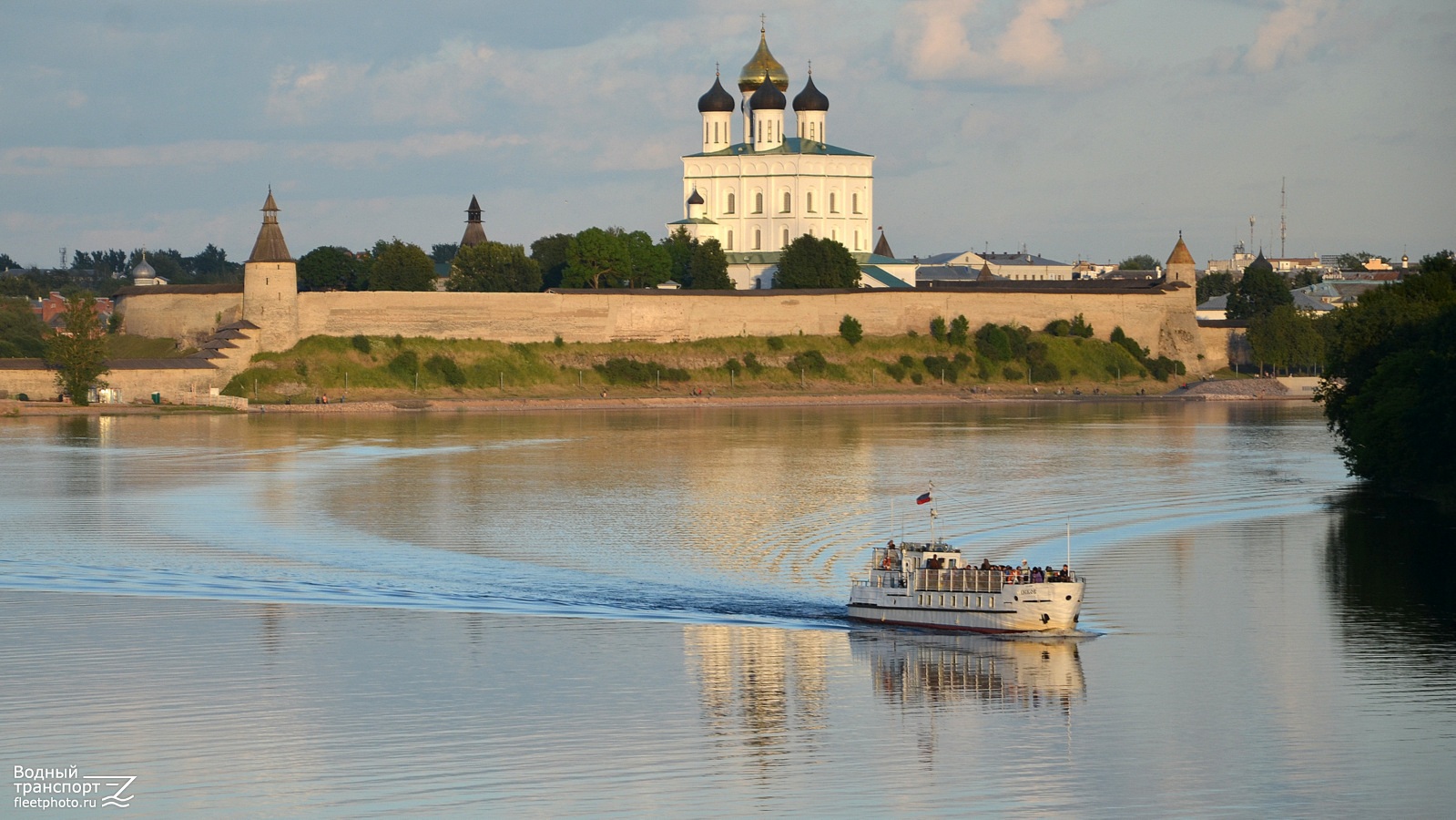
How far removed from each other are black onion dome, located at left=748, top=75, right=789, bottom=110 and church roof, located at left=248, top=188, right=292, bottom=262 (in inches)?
801

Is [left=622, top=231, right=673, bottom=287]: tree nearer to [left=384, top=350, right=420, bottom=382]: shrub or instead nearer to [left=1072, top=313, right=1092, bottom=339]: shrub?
[left=384, top=350, right=420, bottom=382]: shrub

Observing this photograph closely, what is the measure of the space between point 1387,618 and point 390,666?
8.25 metres

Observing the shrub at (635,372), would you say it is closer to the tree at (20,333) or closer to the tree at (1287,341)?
the tree at (20,333)

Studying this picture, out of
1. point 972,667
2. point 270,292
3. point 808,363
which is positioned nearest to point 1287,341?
point 808,363

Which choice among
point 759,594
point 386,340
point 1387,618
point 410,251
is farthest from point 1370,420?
point 410,251

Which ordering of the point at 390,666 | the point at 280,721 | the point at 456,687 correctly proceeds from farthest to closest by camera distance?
the point at 390,666, the point at 456,687, the point at 280,721

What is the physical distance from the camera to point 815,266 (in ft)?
205

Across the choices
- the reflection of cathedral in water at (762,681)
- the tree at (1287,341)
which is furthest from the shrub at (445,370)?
the reflection of cathedral in water at (762,681)

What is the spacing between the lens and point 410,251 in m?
60.5

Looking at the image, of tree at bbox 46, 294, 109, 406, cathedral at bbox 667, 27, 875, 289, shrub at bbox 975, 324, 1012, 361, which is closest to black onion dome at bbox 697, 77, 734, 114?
cathedral at bbox 667, 27, 875, 289

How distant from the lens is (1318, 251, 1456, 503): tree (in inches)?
898

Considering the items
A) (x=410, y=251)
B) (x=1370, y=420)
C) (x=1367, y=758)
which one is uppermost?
(x=410, y=251)

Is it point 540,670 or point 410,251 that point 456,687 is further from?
point 410,251

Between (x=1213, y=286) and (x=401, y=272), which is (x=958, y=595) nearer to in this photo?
(x=401, y=272)
